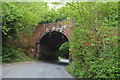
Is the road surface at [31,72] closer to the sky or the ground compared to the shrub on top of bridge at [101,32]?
closer to the ground

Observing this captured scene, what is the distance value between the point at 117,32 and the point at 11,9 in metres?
9.50

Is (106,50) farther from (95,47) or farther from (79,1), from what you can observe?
(79,1)

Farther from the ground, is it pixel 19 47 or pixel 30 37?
pixel 30 37

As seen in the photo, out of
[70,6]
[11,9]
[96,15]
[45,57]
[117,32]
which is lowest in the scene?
[45,57]

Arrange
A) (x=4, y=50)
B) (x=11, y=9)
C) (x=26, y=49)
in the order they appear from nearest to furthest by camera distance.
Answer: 1. (x=11, y=9)
2. (x=4, y=50)
3. (x=26, y=49)

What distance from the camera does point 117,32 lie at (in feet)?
13.6

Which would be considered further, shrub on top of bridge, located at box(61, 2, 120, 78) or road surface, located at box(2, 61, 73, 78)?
road surface, located at box(2, 61, 73, 78)

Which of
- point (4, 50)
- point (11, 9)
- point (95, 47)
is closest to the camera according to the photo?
point (95, 47)

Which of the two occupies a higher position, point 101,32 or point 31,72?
point 101,32

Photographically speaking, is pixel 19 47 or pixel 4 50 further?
pixel 19 47

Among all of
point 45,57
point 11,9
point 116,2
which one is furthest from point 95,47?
point 45,57

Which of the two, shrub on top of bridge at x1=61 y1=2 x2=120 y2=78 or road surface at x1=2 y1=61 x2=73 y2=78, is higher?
shrub on top of bridge at x1=61 y1=2 x2=120 y2=78

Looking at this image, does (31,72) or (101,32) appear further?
(31,72)

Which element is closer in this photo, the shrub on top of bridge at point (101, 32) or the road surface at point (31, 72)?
the shrub on top of bridge at point (101, 32)
